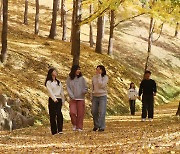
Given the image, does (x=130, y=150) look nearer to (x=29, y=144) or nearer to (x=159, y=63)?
(x=29, y=144)

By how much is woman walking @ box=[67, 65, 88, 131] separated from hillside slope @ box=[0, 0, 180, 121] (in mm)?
3828

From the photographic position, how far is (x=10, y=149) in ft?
32.6

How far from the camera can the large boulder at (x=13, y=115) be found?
14.7m

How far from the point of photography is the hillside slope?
725 inches

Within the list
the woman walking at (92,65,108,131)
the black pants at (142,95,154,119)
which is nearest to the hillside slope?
the black pants at (142,95,154,119)

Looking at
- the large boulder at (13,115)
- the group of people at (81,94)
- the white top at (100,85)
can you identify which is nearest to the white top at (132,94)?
the large boulder at (13,115)

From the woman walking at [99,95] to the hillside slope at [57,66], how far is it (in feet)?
13.6

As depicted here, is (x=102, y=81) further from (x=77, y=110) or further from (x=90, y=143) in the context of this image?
(x=90, y=143)

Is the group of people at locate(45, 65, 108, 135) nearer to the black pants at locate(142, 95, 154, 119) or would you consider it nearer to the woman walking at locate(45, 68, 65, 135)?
the woman walking at locate(45, 68, 65, 135)

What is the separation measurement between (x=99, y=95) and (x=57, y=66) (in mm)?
10987

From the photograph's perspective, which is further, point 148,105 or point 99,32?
point 99,32

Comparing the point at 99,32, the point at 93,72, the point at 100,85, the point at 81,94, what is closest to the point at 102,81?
the point at 100,85

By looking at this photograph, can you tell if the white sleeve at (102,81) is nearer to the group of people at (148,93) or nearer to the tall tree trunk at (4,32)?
the group of people at (148,93)

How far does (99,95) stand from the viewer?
1313 centimetres
